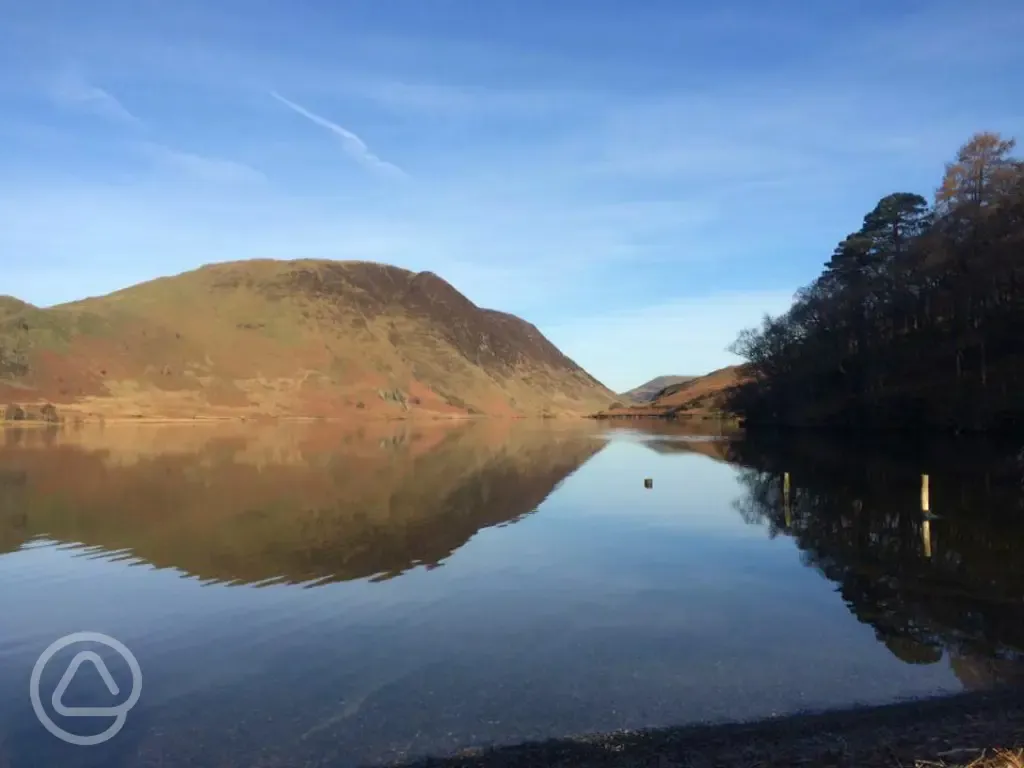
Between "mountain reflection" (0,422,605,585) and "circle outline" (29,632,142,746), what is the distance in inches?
170

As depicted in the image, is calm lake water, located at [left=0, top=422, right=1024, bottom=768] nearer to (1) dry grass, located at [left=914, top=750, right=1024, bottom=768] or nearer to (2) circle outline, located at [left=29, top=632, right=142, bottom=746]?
(2) circle outline, located at [left=29, top=632, right=142, bottom=746]

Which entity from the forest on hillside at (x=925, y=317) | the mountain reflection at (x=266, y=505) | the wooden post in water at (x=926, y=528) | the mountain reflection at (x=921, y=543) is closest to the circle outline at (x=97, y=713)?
the mountain reflection at (x=266, y=505)

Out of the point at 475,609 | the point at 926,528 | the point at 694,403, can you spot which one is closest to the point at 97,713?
the point at 475,609

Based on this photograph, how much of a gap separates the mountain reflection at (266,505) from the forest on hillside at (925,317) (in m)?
33.1

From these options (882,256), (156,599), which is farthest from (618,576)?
(882,256)

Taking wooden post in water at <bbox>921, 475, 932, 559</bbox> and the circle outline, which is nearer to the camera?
the circle outline

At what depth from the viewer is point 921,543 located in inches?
828

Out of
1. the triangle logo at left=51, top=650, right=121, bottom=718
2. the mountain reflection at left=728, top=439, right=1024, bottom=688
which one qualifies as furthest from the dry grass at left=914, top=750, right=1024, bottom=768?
the triangle logo at left=51, top=650, right=121, bottom=718

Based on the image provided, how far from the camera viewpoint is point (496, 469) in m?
48.2

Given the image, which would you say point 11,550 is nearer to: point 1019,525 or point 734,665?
point 734,665

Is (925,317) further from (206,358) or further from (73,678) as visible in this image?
(206,358)

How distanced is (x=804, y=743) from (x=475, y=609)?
827 cm

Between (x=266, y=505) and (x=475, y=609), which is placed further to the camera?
(x=266, y=505)

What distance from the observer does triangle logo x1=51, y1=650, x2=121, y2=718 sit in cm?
994
